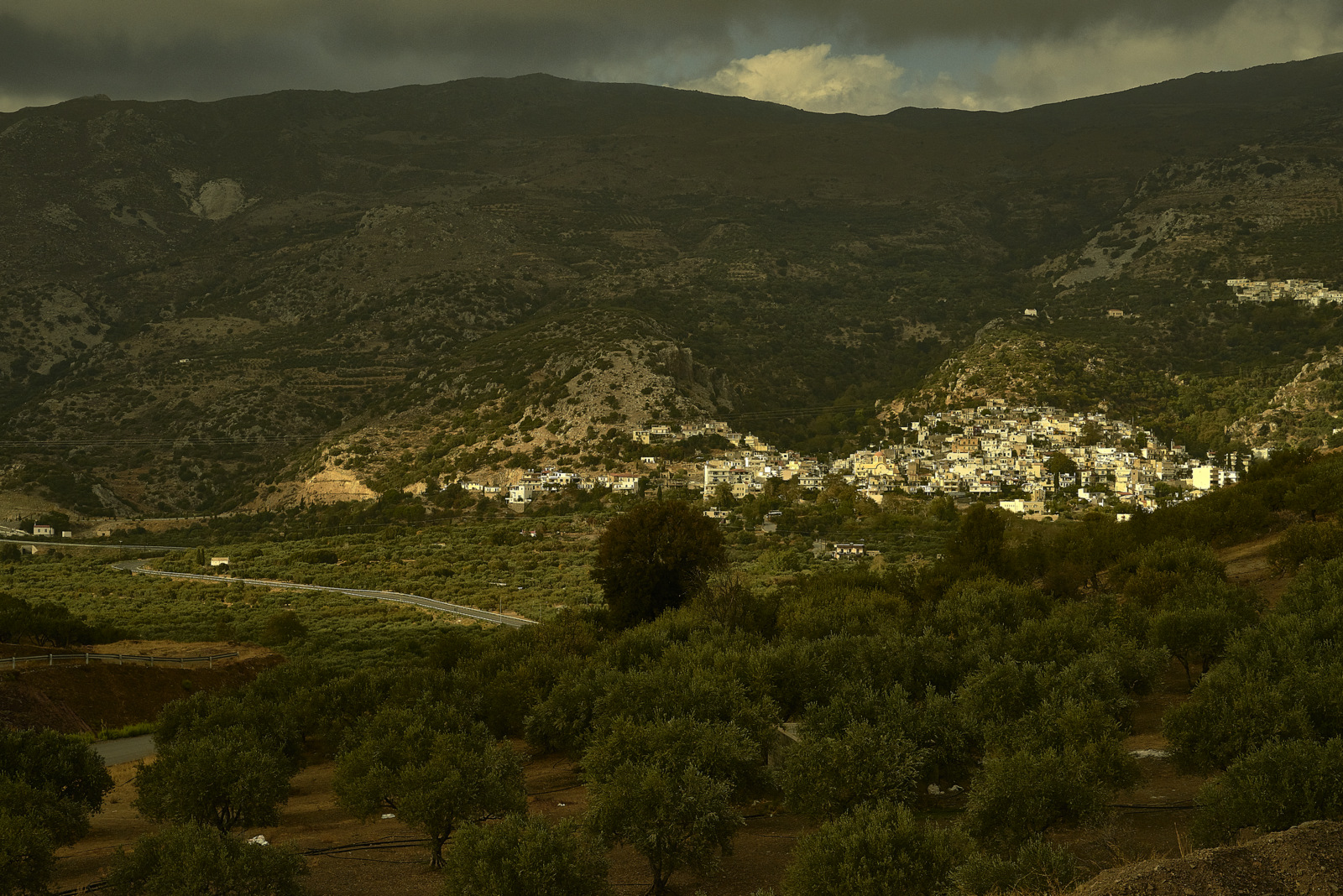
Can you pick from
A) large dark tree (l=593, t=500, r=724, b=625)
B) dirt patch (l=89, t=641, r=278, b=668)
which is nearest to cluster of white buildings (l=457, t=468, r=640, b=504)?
large dark tree (l=593, t=500, r=724, b=625)

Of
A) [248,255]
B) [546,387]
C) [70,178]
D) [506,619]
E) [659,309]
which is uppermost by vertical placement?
[70,178]

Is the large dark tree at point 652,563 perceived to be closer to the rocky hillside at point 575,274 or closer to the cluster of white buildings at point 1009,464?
the cluster of white buildings at point 1009,464

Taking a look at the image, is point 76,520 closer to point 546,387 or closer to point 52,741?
point 546,387

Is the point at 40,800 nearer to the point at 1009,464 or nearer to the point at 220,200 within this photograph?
the point at 1009,464

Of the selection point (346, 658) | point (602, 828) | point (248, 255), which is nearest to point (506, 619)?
point (346, 658)

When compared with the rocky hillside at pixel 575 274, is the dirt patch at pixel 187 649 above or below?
below

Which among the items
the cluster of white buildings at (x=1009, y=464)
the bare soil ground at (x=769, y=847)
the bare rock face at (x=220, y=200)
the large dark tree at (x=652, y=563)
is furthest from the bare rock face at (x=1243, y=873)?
the bare rock face at (x=220, y=200)
